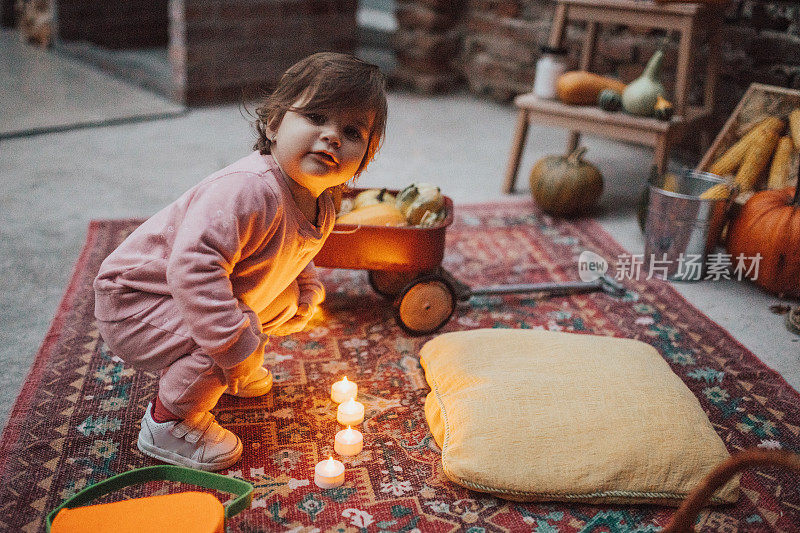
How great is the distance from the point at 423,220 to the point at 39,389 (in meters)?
1.09

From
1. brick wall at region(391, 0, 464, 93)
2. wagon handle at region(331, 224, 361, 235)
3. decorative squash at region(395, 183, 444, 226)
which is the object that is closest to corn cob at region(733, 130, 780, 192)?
decorative squash at region(395, 183, 444, 226)

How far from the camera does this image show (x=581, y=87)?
297 centimetres

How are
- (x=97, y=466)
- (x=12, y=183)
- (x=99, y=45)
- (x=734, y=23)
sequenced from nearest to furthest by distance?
(x=97, y=466) < (x=12, y=183) < (x=734, y=23) < (x=99, y=45)

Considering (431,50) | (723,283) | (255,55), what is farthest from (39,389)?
(431,50)

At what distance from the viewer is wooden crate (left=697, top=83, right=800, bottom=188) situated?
2795mm

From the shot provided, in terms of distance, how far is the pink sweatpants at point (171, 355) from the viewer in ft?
4.57

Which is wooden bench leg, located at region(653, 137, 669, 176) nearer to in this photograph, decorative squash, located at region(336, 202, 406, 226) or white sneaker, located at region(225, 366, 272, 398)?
decorative squash, located at region(336, 202, 406, 226)

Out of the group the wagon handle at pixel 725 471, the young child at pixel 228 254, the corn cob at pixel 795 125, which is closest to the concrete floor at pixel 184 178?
the young child at pixel 228 254

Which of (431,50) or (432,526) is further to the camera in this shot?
(431,50)

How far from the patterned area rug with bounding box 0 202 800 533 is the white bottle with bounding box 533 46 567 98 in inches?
38.7

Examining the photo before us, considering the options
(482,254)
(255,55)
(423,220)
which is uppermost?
(255,55)

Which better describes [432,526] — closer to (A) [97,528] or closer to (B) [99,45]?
(A) [97,528]

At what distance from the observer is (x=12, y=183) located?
2.99 metres

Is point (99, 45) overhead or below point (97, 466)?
overhead
